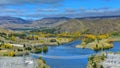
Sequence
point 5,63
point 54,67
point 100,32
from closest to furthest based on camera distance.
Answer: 1. point 5,63
2. point 54,67
3. point 100,32

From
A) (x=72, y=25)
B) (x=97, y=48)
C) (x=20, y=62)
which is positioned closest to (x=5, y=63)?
(x=20, y=62)

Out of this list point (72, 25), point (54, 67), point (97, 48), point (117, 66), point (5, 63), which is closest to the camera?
point (117, 66)

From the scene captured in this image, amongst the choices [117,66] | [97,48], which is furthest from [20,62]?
[97,48]

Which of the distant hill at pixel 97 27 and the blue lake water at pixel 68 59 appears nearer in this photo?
the blue lake water at pixel 68 59

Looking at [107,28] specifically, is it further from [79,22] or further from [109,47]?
[109,47]

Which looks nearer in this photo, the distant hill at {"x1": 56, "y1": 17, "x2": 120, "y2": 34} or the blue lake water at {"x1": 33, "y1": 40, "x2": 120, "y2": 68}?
the blue lake water at {"x1": 33, "y1": 40, "x2": 120, "y2": 68}

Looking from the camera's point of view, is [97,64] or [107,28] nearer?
[97,64]

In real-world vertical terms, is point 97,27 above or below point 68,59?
below

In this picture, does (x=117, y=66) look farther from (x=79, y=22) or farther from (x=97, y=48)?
(x=79, y=22)

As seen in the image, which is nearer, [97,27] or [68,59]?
[68,59]
